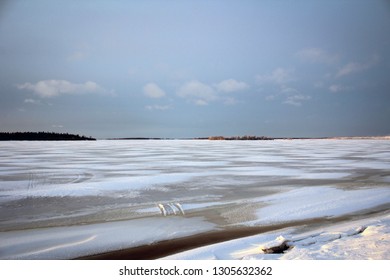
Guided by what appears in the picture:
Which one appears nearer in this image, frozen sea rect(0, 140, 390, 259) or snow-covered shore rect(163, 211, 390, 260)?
snow-covered shore rect(163, 211, 390, 260)

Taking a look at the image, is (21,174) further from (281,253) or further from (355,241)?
(355,241)

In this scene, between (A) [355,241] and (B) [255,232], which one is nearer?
(A) [355,241]

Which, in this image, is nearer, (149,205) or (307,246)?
(307,246)

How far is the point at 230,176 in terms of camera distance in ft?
16.7

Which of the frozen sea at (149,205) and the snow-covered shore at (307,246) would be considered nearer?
the snow-covered shore at (307,246)

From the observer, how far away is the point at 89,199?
11.4 feet
